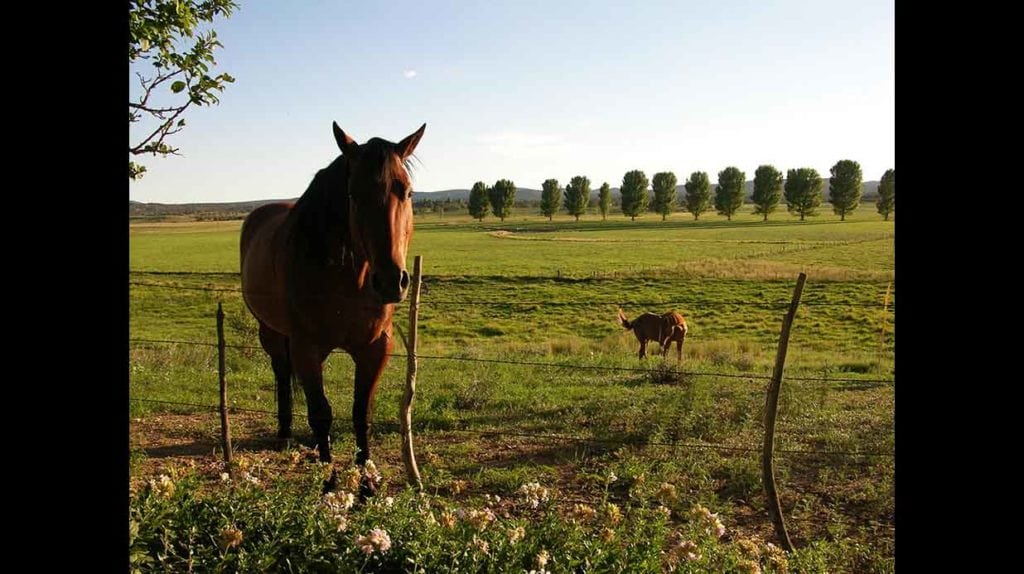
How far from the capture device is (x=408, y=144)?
4.20 metres

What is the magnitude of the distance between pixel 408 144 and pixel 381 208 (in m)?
0.58

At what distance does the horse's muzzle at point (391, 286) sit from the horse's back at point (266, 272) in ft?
4.71

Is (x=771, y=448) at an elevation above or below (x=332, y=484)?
above

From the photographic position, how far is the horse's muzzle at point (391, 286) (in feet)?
12.3

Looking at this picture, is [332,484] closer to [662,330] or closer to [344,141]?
[344,141]

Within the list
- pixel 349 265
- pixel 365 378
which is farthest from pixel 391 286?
pixel 365 378

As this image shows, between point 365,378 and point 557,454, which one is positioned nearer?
point 365,378

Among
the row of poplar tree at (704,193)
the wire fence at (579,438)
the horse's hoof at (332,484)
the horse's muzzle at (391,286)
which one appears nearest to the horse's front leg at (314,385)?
the horse's hoof at (332,484)

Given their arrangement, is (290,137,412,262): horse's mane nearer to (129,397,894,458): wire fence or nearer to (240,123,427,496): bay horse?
(240,123,427,496): bay horse

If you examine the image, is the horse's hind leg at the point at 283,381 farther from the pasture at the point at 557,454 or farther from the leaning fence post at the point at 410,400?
the leaning fence post at the point at 410,400
